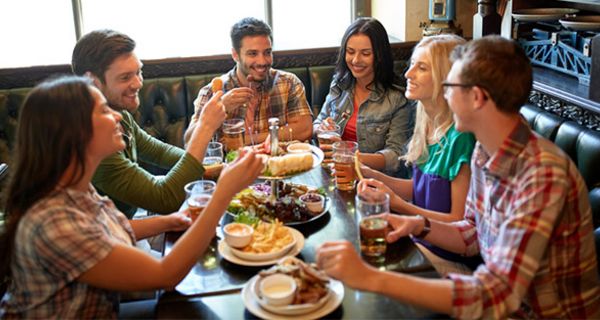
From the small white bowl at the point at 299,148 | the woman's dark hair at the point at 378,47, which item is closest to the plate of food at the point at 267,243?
the small white bowl at the point at 299,148

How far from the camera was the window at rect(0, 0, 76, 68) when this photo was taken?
3.52 meters

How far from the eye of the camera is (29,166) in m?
1.32

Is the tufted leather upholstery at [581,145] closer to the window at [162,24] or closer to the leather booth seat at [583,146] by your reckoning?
the leather booth seat at [583,146]

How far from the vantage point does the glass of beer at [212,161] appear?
7.02ft

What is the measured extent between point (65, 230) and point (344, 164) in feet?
3.35

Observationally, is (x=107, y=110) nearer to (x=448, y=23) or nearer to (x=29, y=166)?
(x=29, y=166)

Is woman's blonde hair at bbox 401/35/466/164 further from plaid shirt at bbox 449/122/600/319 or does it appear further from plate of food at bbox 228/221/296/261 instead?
plate of food at bbox 228/221/296/261

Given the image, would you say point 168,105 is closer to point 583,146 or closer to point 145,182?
point 145,182

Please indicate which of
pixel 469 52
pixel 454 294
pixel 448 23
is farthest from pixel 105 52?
pixel 448 23

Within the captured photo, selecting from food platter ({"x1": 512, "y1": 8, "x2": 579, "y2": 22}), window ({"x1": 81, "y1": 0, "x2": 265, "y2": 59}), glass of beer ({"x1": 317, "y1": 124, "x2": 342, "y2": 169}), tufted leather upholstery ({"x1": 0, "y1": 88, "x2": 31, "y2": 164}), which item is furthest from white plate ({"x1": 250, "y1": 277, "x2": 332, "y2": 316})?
window ({"x1": 81, "y1": 0, "x2": 265, "y2": 59})

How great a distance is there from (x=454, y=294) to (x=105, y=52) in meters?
1.44

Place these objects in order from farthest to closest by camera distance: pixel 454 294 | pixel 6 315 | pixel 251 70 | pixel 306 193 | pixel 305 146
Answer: pixel 251 70, pixel 305 146, pixel 306 193, pixel 6 315, pixel 454 294

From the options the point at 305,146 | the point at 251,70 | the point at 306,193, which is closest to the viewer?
the point at 306,193

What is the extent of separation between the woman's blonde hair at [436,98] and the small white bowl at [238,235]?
0.76m
